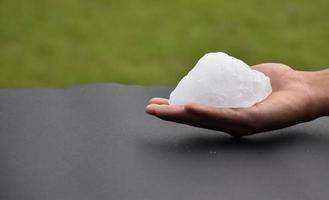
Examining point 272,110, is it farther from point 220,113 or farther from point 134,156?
point 134,156

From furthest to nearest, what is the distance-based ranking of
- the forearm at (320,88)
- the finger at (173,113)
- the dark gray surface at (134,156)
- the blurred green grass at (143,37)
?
the blurred green grass at (143,37)
the forearm at (320,88)
the finger at (173,113)
the dark gray surface at (134,156)

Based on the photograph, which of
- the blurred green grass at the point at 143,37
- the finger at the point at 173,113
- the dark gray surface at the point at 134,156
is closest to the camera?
the dark gray surface at the point at 134,156

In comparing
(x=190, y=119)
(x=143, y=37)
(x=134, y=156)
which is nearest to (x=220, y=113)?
(x=190, y=119)

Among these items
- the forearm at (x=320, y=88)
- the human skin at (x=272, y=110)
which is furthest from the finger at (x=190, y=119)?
the forearm at (x=320, y=88)

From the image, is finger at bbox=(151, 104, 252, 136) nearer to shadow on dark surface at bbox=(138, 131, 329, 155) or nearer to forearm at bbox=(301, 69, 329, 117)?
shadow on dark surface at bbox=(138, 131, 329, 155)

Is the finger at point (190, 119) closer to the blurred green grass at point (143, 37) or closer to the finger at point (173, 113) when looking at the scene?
the finger at point (173, 113)

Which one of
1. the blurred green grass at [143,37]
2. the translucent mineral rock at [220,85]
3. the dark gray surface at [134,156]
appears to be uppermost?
the blurred green grass at [143,37]

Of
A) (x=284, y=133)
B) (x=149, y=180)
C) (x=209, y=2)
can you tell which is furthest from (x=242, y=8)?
(x=149, y=180)

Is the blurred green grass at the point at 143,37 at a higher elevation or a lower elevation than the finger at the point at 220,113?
higher
